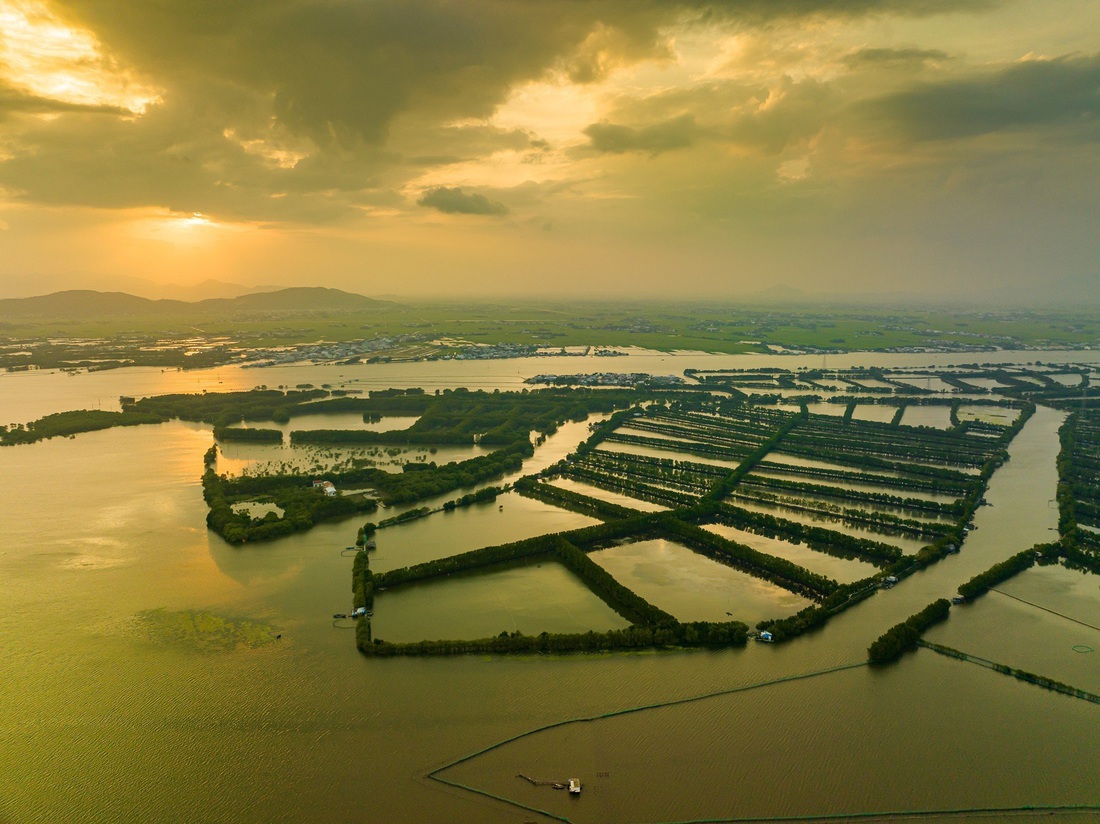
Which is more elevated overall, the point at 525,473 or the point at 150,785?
the point at 525,473

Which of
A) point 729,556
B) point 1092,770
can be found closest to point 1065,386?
point 729,556

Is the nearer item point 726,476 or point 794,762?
point 794,762

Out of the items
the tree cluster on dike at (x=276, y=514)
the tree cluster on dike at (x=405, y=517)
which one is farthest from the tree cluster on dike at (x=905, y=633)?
the tree cluster on dike at (x=276, y=514)

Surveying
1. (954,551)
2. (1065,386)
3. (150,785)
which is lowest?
(150,785)

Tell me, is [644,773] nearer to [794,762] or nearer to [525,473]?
[794,762]

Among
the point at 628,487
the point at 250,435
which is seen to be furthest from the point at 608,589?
the point at 250,435

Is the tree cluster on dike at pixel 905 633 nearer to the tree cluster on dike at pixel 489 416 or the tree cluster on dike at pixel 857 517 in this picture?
the tree cluster on dike at pixel 857 517
